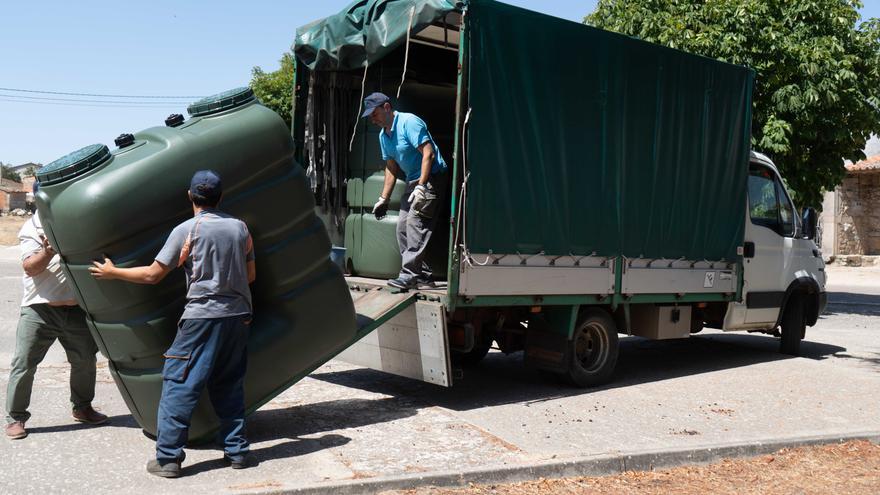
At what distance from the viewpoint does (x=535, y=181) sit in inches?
282

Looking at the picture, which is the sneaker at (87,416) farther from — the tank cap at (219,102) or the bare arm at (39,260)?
the tank cap at (219,102)

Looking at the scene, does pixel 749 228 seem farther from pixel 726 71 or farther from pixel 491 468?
pixel 491 468

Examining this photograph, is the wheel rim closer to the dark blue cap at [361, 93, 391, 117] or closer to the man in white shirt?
the dark blue cap at [361, 93, 391, 117]

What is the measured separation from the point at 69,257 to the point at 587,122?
445 centimetres

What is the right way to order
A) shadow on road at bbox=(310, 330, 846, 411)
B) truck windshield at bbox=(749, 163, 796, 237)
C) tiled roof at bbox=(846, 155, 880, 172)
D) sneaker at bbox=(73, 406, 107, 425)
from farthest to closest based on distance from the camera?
tiled roof at bbox=(846, 155, 880, 172) < truck windshield at bbox=(749, 163, 796, 237) < shadow on road at bbox=(310, 330, 846, 411) < sneaker at bbox=(73, 406, 107, 425)

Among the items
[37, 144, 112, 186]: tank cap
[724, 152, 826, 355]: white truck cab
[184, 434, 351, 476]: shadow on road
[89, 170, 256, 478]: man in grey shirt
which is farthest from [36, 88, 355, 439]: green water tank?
[724, 152, 826, 355]: white truck cab

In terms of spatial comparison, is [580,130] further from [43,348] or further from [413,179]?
[43,348]

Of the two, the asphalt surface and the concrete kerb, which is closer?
the concrete kerb

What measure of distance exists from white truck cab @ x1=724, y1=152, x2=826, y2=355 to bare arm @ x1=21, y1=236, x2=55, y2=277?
6.83 m

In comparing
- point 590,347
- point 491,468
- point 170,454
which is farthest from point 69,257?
point 590,347

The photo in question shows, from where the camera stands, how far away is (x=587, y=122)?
24.8 ft

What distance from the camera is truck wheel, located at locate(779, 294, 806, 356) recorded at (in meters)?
10.2

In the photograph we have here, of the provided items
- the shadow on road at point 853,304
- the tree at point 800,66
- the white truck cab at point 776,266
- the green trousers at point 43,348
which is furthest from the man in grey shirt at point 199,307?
the shadow on road at point 853,304

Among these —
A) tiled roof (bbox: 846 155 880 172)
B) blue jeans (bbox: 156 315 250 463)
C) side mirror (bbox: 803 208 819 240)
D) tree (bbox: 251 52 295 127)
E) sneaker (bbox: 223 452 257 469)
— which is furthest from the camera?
tiled roof (bbox: 846 155 880 172)
